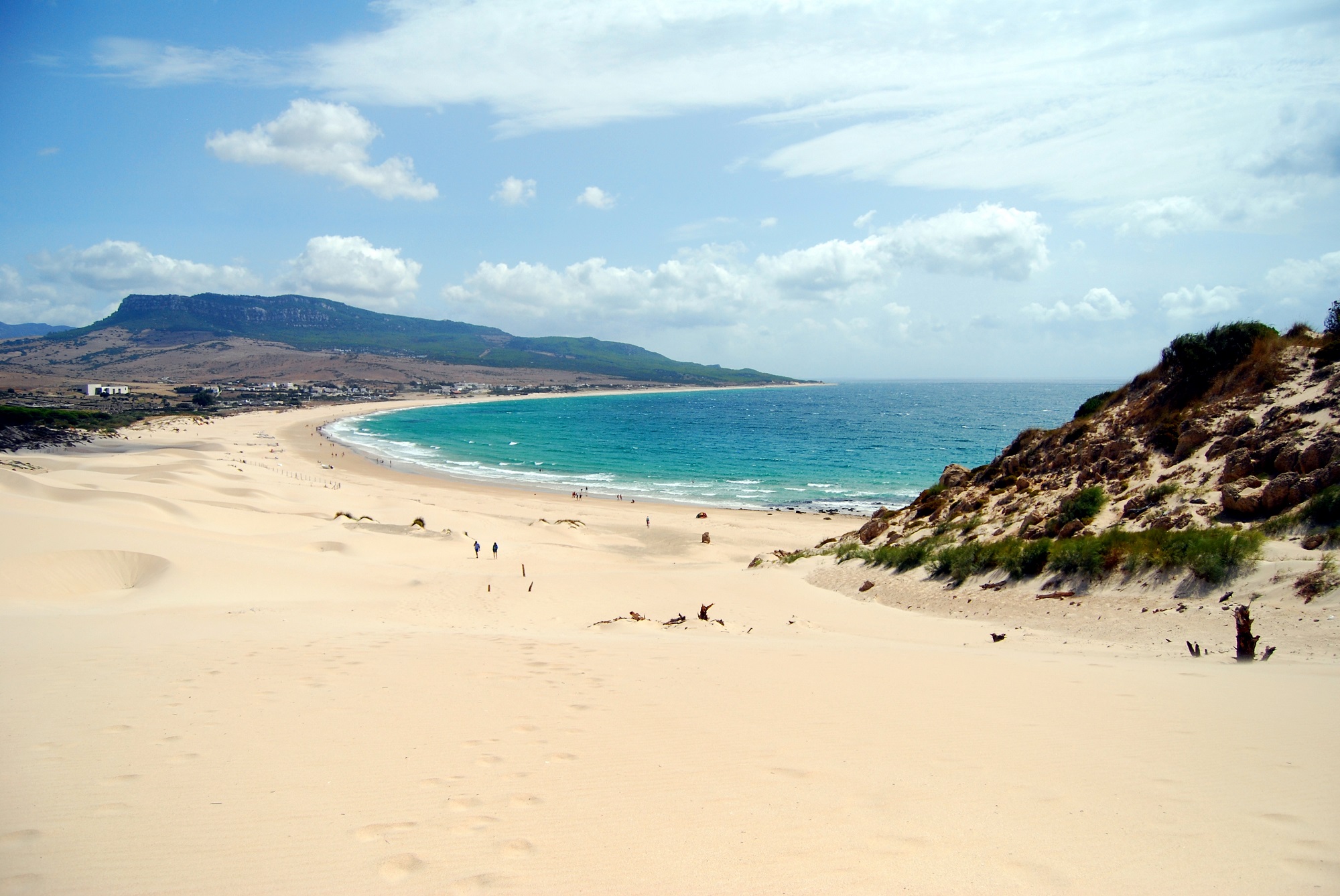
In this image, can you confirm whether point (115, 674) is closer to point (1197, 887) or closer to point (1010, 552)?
point (1197, 887)

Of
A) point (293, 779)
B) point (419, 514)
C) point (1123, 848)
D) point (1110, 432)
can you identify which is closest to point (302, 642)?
point (293, 779)

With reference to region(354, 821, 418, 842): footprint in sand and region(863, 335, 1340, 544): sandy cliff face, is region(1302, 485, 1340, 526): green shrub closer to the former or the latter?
region(863, 335, 1340, 544): sandy cliff face

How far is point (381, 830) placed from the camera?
4172 mm

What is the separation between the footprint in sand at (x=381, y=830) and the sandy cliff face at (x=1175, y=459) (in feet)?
50.9

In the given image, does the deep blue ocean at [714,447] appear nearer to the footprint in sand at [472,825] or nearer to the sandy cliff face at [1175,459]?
the sandy cliff face at [1175,459]

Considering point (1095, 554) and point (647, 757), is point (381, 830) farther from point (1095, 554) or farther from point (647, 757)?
point (1095, 554)

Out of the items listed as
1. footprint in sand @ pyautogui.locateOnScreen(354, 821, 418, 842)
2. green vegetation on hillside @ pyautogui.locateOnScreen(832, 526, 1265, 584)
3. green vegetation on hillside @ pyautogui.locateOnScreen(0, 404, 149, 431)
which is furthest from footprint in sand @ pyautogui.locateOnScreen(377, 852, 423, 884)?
green vegetation on hillside @ pyautogui.locateOnScreen(0, 404, 149, 431)

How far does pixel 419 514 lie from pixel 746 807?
3187 centimetres

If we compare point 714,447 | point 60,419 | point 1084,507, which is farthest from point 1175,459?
point 60,419

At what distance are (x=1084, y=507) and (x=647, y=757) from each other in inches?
582

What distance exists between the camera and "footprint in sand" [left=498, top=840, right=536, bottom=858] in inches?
154

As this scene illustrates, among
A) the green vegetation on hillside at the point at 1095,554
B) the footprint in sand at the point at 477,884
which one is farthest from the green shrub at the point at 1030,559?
the footprint in sand at the point at 477,884

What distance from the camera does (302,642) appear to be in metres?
9.99

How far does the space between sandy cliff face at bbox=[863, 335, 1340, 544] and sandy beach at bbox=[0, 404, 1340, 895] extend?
4.91 m
